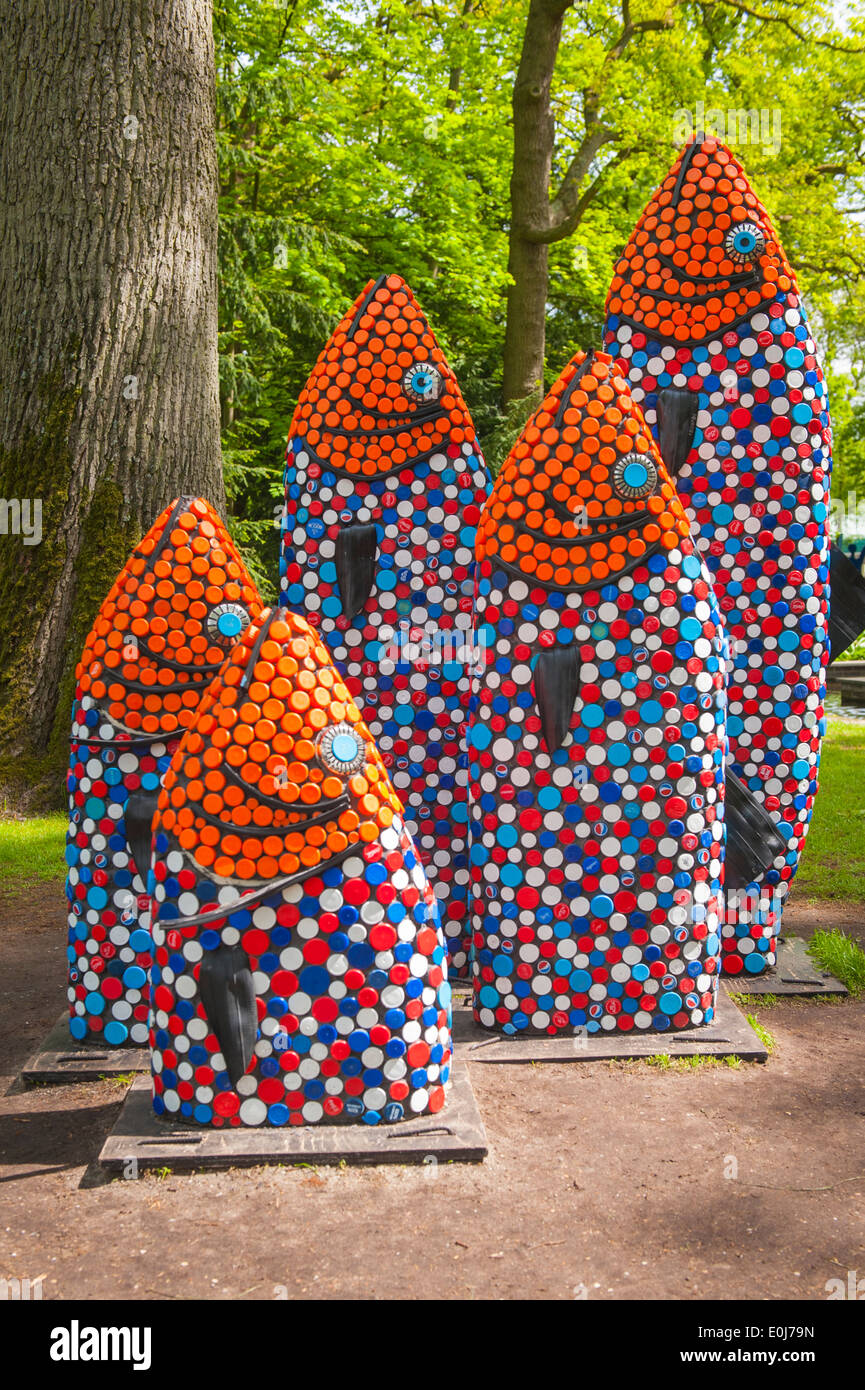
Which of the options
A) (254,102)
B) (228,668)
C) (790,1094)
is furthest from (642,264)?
(254,102)

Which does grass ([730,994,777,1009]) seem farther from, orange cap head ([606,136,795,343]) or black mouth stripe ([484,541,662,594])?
orange cap head ([606,136,795,343])

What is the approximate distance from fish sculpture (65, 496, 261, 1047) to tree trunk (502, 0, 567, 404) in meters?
8.25

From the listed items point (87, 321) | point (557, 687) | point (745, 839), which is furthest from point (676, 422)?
point (87, 321)

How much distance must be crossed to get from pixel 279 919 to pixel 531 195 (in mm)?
10430

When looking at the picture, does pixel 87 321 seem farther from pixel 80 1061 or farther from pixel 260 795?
pixel 260 795

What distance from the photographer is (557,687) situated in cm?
395

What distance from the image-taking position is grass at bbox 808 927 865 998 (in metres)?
4.73

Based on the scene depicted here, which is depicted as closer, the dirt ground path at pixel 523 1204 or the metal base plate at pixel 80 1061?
the dirt ground path at pixel 523 1204

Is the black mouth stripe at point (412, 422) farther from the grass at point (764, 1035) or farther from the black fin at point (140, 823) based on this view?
the grass at point (764, 1035)

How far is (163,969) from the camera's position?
333cm

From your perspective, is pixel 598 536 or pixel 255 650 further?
pixel 598 536

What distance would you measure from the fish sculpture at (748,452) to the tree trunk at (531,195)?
7.09 meters

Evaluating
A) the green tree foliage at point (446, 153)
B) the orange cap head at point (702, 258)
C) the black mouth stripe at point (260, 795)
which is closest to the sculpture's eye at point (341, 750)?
the black mouth stripe at point (260, 795)

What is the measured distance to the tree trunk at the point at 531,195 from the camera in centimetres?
1155
